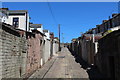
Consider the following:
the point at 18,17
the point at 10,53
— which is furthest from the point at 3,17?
the point at 10,53

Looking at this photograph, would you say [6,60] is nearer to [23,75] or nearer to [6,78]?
[6,78]

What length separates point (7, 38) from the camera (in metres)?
8.86

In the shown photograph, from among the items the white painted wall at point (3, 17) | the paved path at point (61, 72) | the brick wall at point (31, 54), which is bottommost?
the paved path at point (61, 72)

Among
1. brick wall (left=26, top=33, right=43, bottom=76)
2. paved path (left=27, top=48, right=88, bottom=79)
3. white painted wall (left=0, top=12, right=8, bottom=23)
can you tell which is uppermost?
white painted wall (left=0, top=12, right=8, bottom=23)

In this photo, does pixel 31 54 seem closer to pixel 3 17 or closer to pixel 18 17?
pixel 3 17

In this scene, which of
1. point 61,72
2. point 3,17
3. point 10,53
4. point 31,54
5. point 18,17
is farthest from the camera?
point 18,17

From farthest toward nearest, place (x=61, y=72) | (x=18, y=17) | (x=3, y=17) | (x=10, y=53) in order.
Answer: (x=18, y=17) → (x=3, y=17) → (x=61, y=72) → (x=10, y=53)

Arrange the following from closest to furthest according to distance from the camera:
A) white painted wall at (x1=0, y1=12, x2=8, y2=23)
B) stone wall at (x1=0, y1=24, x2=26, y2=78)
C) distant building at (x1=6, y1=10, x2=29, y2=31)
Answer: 1. stone wall at (x1=0, y1=24, x2=26, y2=78)
2. white painted wall at (x1=0, y1=12, x2=8, y2=23)
3. distant building at (x1=6, y1=10, x2=29, y2=31)

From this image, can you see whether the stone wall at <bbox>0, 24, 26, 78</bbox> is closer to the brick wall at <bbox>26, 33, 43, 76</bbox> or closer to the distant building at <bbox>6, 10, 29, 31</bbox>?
the brick wall at <bbox>26, 33, 43, 76</bbox>

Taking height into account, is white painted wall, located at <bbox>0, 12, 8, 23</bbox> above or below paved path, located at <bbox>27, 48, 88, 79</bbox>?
above

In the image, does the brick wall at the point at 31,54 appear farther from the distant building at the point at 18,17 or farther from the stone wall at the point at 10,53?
the distant building at the point at 18,17

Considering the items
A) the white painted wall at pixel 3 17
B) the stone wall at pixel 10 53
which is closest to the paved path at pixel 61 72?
the stone wall at pixel 10 53

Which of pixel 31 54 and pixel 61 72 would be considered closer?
pixel 31 54

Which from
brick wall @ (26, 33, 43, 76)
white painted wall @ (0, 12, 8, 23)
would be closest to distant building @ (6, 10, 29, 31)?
white painted wall @ (0, 12, 8, 23)
